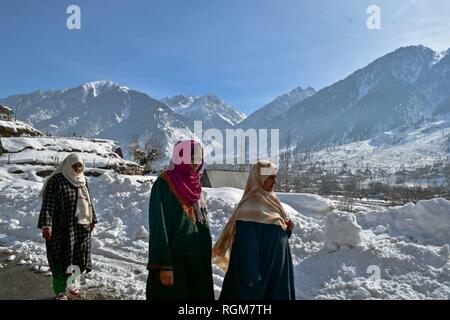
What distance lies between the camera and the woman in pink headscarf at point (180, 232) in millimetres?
3049

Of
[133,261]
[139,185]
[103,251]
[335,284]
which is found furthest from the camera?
[139,185]

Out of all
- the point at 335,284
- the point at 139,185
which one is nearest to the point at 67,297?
the point at 335,284

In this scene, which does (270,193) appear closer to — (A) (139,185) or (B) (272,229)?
(B) (272,229)

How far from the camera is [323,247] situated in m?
7.60

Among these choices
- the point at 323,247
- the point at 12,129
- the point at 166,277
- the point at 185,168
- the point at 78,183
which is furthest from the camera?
the point at 12,129

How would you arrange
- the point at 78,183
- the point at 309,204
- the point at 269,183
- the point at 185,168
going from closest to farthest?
the point at 185,168 → the point at 269,183 → the point at 78,183 → the point at 309,204

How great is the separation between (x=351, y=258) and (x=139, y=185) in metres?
7.10

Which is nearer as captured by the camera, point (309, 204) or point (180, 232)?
point (180, 232)

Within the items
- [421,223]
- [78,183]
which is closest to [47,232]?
[78,183]

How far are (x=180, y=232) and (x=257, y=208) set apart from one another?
2.27 feet

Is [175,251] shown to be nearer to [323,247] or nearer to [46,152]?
[323,247]

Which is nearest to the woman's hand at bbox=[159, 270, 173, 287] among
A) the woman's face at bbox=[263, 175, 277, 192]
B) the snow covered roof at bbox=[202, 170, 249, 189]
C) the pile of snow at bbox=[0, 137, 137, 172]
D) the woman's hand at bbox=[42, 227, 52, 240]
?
the woman's face at bbox=[263, 175, 277, 192]

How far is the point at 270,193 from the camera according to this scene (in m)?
3.43

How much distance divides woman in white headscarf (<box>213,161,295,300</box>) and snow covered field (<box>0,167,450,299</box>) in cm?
250
